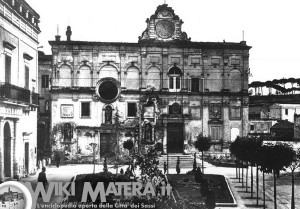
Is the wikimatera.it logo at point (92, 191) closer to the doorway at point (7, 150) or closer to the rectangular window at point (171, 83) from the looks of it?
the doorway at point (7, 150)

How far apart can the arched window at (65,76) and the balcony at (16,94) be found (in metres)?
13.6

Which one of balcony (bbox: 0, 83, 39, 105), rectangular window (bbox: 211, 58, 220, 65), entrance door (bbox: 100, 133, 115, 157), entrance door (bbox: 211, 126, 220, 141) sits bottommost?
entrance door (bbox: 100, 133, 115, 157)

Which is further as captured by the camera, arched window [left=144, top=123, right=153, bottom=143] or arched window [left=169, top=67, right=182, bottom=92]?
arched window [left=169, top=67, right=182, bottom=92]

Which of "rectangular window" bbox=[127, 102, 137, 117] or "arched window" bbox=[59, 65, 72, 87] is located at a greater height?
"arched window" bbox=[59, 65, 72, 87]

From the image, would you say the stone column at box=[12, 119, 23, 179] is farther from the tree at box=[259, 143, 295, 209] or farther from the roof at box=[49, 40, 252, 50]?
the roof at box=[49, 40, 252, 50]

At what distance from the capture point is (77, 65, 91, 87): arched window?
41.3 m

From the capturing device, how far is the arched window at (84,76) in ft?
136

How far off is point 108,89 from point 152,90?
4073 mm

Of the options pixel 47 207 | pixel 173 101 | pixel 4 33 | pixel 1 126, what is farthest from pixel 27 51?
pixel 173 101

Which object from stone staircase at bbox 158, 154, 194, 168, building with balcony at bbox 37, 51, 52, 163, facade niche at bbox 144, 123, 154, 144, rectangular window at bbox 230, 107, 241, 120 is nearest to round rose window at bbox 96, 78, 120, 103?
facade niche at bbox 144, 123, 154, 144

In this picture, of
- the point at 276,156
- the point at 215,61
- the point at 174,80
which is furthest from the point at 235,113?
the point at 276,156

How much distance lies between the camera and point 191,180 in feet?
91.8

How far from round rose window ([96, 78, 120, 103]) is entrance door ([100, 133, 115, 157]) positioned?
3225 millimetres

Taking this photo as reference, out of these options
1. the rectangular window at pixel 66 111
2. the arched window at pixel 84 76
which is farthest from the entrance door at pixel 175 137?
the rectangular window at pixel 66 111
